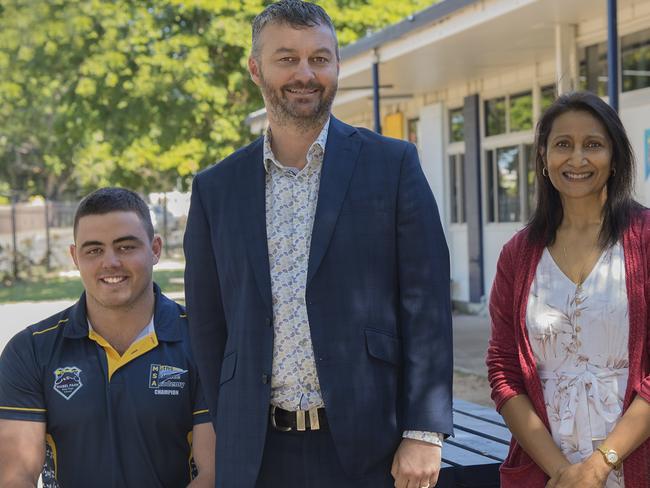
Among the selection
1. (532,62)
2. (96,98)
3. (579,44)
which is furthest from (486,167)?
(96,98)

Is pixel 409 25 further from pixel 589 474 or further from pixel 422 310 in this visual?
pixel 589 474

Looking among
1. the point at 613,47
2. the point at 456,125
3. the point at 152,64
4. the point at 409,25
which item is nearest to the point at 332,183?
the point at 613,47

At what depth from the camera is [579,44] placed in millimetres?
10844

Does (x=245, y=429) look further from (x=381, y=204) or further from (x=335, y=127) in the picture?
(x=335, y=127)

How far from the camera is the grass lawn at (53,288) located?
2212 cm

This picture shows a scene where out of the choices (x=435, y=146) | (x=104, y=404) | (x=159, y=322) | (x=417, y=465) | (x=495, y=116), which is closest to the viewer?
(x=417, y=465)

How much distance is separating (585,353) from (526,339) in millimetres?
192

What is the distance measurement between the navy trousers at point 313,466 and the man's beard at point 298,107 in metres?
0.91

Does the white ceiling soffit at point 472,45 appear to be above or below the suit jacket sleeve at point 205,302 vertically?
above

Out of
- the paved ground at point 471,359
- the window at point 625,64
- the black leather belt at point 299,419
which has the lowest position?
the paved ground at point 471,359

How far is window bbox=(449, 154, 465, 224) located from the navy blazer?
12681 mm

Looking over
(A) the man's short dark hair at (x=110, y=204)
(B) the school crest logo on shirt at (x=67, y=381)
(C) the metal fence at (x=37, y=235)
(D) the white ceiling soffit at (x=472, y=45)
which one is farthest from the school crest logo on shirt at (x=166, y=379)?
(C) the metal fence at (x=37, y=235)

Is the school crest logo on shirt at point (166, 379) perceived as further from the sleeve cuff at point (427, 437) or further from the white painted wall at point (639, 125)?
the white painted wall at point (639, 125)

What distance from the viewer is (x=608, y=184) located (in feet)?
9.82
